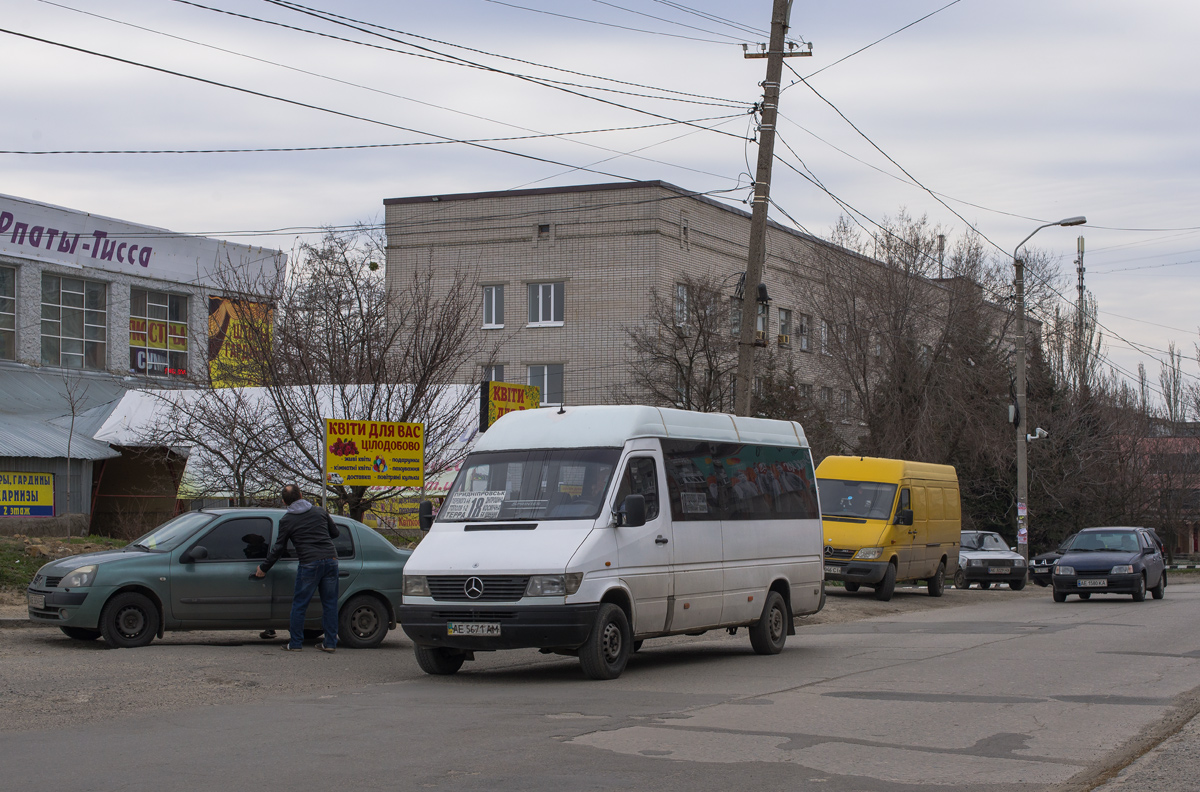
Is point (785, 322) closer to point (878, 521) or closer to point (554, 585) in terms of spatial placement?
point (878, 521)

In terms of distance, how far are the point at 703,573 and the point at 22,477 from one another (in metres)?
21.3

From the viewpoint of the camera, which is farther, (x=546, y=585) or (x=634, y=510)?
(x=634, y=510)

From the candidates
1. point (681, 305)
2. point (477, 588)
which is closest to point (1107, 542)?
point (477, 588)

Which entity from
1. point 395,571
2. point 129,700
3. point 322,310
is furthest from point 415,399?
point 129,700

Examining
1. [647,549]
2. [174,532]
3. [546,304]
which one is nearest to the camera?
[647,549]

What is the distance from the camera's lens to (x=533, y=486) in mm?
12227

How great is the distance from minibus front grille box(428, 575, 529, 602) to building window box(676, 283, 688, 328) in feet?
93.4

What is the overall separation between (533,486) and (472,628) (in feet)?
5.19

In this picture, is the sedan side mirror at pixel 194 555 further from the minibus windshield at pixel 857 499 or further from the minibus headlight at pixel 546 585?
the minibus windshield at pixel 857 499

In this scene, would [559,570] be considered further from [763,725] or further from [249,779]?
[249,779]

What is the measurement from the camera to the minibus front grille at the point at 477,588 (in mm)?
11250

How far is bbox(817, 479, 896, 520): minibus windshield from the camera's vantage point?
984 inches

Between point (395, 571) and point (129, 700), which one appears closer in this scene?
point (129, 700)

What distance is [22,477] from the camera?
29.0m
